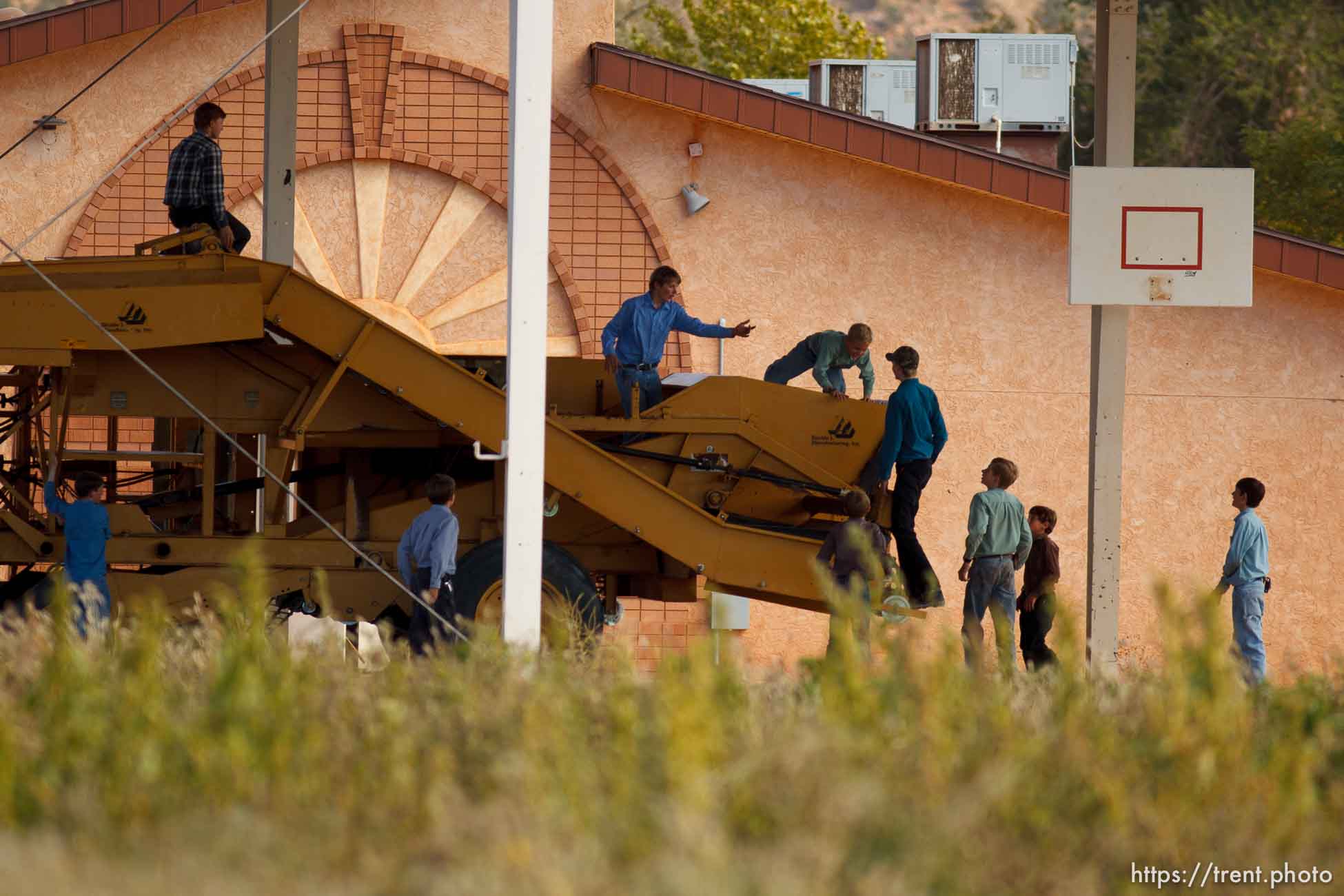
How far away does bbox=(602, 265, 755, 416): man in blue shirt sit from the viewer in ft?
35.5

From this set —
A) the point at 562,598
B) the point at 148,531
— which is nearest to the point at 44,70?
the point at 148,531

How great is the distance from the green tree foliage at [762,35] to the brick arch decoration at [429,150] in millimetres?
28105

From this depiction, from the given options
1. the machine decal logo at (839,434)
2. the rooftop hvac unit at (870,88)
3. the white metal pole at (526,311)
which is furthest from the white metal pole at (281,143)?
the rooftop hvac unit at (870,88)

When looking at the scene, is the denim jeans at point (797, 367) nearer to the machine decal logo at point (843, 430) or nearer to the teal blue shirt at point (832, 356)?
the teal blue shirt at point (832, 356)

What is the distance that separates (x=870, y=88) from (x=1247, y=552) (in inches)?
567

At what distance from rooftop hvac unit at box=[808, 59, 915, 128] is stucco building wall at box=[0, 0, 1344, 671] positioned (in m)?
9.22

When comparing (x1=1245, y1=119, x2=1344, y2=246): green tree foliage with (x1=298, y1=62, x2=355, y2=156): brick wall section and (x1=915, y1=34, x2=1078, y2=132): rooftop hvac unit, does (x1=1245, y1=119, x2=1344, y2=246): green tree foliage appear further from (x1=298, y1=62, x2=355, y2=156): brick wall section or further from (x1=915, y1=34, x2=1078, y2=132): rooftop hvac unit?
(x1=298, y1=62, x2=355, y2=156): brick wall section

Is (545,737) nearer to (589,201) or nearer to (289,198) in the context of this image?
(289,198)

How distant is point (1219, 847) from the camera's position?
4781 millimetres

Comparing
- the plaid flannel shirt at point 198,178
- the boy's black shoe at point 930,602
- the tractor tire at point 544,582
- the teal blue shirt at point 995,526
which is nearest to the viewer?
the tractor tire at point 544,582

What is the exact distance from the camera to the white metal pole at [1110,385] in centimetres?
947

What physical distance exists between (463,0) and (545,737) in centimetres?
1105

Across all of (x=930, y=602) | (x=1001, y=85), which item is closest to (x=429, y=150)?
(x=930, y=602)

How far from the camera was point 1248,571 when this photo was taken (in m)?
11.1
